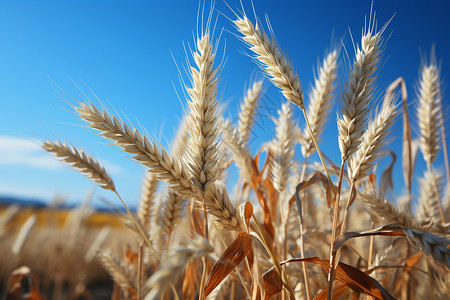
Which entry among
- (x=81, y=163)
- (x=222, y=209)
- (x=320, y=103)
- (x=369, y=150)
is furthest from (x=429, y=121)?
(x=81, y=163)

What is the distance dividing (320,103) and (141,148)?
A: 1.03 meters

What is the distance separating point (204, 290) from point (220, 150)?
1.60ft

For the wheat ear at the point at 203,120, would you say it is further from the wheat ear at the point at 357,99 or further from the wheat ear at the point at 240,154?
the wheat ear at the point at 240,154

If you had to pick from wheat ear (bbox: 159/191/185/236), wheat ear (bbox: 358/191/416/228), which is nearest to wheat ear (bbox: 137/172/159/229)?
wheat ear (bbox: 159/191/185/236)

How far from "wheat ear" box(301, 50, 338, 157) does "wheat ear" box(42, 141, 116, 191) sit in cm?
103

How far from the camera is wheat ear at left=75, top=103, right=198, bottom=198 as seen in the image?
1014 millimetres

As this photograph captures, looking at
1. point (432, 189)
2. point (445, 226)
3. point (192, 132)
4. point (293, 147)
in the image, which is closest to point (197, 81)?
point (192, 132)

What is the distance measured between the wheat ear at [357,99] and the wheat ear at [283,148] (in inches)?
20.0

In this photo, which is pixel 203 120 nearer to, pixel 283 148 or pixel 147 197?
pixel 283 148

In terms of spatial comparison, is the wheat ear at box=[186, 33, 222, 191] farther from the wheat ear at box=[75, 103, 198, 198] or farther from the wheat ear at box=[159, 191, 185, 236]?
the wheat ear at box=[159, 191, 185, 236]

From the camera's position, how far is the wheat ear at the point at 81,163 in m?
1.37

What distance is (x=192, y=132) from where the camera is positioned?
42.4 inches

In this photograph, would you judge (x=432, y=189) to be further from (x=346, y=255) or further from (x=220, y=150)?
(x=220, y=150)

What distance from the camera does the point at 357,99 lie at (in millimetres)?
1072
